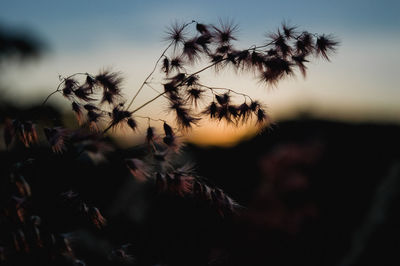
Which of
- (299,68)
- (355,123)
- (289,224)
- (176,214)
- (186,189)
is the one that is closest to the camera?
(186,189)

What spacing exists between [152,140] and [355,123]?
1443cm

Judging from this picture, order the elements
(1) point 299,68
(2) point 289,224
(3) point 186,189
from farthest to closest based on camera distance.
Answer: (2) point 289,224 → (1) point 299,68 → (3) point 186,189

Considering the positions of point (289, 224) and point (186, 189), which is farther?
point (289, 224)

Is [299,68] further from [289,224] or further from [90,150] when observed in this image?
[289,224]

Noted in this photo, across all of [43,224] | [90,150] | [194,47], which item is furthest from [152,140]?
[43,224]

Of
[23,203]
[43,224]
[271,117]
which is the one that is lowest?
[43,224]

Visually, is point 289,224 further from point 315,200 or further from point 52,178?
point 52,178

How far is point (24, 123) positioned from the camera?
172 centimetres

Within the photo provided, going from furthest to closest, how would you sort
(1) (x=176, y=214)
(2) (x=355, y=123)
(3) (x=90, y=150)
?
(2) (x=355, y=123), (1) (x=176, y=214), (3) (x=90, y=150)

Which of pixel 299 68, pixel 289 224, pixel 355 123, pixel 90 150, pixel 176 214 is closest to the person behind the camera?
pixel 90 150

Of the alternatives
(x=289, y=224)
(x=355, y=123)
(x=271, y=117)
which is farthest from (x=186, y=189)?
(x=355, y=123)

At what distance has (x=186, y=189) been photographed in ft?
5.82

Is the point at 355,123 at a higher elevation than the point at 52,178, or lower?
higher

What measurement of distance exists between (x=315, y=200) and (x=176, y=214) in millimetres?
4944
